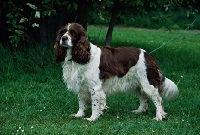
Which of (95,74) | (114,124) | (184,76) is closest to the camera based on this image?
(114,124)

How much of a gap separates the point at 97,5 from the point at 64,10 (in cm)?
90

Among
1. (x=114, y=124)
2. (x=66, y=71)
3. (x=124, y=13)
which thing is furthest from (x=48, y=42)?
(x=114, y=124)

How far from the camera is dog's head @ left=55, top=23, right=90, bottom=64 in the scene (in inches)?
246

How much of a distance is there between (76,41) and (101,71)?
55 cm

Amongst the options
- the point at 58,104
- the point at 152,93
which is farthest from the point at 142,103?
the point at 58,104

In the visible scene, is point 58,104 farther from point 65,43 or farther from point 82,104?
point 65,43

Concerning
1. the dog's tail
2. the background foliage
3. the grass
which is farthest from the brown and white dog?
the background foliage

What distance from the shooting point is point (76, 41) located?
20.8 feet

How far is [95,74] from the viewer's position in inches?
253

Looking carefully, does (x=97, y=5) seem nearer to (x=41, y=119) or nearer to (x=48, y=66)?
(x=48, y=66)

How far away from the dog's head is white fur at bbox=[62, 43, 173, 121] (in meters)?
0.11

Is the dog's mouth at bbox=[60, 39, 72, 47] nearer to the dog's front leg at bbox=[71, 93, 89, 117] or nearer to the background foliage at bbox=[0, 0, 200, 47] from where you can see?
the dog's front leg at bbox=[71, 93, 89, 117]

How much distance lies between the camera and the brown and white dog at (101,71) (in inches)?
249

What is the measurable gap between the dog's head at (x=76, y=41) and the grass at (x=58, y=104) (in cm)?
86
